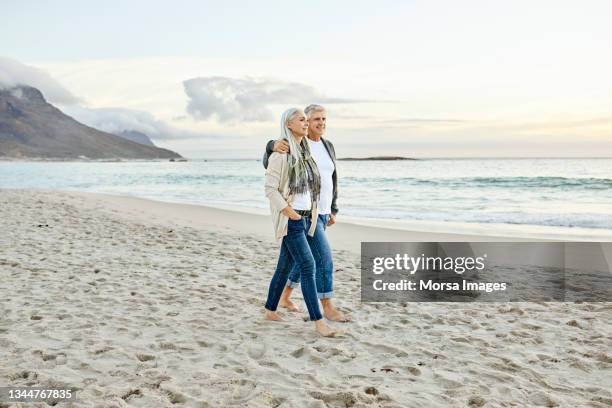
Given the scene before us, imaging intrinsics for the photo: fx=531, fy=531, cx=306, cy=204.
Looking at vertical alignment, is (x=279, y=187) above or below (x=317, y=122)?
below

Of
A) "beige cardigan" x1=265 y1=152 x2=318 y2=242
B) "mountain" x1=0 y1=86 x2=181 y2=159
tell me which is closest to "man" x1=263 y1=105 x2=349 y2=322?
"beige cardigan" x1=265 y1=152 x2=318 y2=242

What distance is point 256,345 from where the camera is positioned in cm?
404

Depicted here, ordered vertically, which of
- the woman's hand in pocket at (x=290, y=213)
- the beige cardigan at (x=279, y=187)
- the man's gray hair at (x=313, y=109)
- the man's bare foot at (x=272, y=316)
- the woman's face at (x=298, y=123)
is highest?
the man's gray hair at (x=313, y=109)

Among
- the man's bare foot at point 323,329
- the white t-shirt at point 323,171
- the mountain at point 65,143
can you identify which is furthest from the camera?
the mountain at point 65,143

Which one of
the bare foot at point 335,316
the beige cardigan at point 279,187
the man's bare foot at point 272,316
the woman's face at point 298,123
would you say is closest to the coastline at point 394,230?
the bare foot at point 335,316

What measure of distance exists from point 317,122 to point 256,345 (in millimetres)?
1811

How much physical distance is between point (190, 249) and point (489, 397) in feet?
19.7

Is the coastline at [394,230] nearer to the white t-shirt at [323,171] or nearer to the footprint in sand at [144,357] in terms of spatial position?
the white t-shirt at [323,171]

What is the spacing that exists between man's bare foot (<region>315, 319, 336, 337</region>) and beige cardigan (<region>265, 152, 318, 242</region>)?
2.68 feet

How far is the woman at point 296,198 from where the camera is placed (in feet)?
12.8

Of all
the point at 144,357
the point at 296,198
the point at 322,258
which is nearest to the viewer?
the point at 144,357

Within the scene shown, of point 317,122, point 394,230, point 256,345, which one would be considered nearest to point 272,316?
point 256,345

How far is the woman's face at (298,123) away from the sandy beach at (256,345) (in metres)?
1.62

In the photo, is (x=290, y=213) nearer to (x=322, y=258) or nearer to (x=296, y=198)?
(x=296, y=198)
